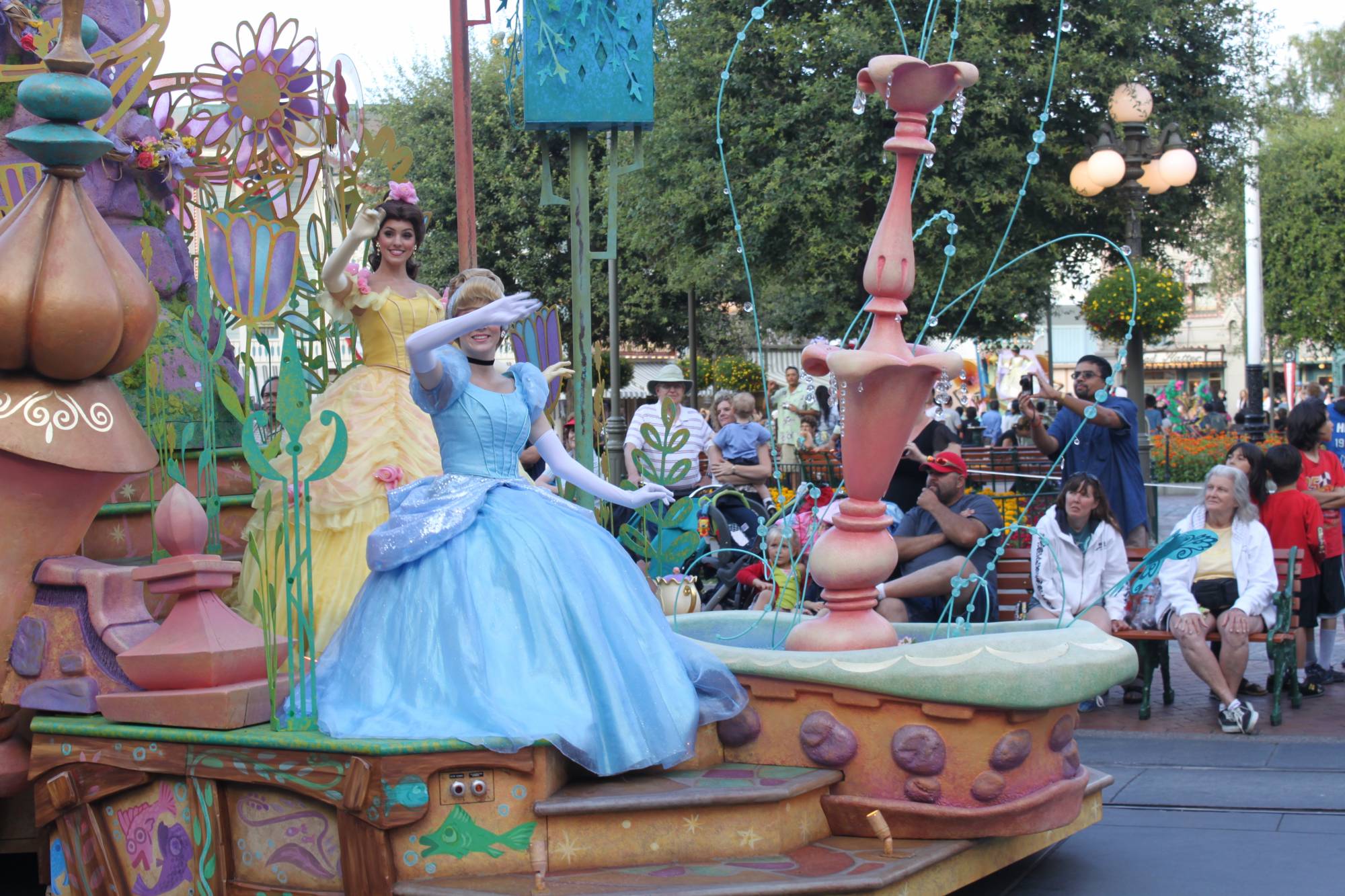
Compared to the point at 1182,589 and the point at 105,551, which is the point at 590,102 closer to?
the point at 105,551

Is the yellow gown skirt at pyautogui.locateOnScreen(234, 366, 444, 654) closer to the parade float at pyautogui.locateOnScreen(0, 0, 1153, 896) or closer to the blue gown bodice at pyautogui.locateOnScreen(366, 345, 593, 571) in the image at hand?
the parade float at pyautogui.locateOnScreen(0, 0, 1153, 896)

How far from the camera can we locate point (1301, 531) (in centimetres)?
697

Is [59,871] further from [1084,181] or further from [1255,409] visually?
[1255,409]

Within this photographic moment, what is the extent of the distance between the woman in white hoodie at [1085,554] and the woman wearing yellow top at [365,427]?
2.89 metres

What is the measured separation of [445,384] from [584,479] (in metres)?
0.60

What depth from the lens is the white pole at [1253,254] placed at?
1716 cm

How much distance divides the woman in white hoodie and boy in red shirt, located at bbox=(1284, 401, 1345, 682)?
132 cm

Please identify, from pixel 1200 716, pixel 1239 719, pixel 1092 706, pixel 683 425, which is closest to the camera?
pixel 1239 719

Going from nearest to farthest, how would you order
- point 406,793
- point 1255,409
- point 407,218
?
point 406,793 → point 407,218 → point 1255,409

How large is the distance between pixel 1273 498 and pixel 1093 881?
3318 millimetres

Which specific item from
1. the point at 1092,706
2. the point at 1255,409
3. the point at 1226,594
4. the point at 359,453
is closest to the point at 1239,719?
the point at 1226,594

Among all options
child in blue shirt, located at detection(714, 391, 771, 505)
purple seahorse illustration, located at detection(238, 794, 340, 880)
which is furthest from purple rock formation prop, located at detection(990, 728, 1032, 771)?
child in blue shirt, located at detection(714, 391, 771, 505)

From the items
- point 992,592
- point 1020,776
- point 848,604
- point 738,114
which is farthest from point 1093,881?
point 738,114

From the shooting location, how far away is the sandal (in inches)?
275
